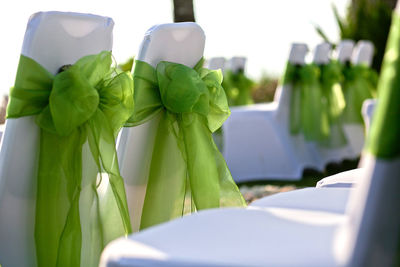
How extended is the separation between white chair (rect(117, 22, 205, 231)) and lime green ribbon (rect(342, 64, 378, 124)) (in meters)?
4.72

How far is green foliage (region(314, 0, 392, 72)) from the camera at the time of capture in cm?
1113

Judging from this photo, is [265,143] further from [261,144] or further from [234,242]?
[234,242]

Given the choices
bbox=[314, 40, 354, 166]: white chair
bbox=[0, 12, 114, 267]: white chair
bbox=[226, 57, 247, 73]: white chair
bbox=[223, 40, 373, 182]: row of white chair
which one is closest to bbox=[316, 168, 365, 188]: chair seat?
bbox=[0, 12, 114, 267]: white chair

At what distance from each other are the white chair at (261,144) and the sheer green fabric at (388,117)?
4486mm

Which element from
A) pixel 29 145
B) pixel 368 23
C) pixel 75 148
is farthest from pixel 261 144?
pixel 368 23

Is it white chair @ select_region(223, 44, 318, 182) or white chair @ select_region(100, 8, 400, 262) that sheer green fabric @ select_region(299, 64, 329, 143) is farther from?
white chair @ select_region(100, 8, 400, 262)

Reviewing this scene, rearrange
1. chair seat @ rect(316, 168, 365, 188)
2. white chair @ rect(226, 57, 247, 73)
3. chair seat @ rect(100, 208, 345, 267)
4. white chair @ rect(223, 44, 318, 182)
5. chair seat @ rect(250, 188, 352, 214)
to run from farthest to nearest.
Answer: white chair @ rect(226, 57, 247, 73) → white chair @ rect(223, 44, 318, 182) → chair seat @ rect(316, 168, 365, 188) → chair seat @ rect(250, 188, 352, 214) → chair seat @ rect(100, 208, 345, 267)

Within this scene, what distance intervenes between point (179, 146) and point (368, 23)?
9820mm

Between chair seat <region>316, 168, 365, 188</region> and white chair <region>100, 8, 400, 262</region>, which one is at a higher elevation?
white chair <region>100, 8, 400, 262</region>

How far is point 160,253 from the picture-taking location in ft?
3.89

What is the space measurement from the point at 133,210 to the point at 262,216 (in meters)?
0.99

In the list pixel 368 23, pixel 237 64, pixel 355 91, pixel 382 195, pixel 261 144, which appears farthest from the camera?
pixel 368 23

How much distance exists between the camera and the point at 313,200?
68.7 inches

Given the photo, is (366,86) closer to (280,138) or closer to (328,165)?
(328,165)
